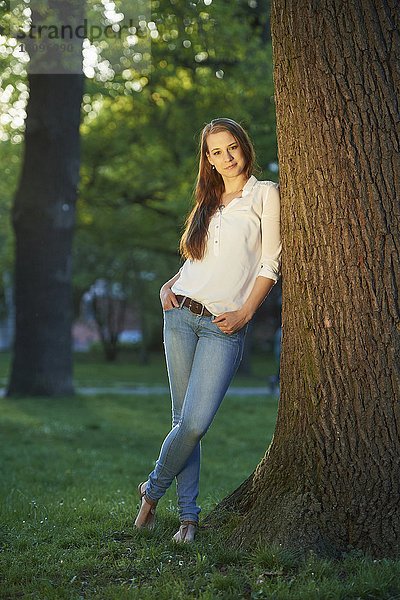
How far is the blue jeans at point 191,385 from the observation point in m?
3.88

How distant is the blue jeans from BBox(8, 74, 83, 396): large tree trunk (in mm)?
10073

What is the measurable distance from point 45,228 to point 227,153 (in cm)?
1013

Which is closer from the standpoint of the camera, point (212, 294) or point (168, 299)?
point (212, 294)

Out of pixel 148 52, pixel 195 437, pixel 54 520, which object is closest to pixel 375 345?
pixel 195 437

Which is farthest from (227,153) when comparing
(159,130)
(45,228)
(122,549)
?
(159,130)

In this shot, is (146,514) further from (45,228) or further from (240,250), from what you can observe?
(45,228)

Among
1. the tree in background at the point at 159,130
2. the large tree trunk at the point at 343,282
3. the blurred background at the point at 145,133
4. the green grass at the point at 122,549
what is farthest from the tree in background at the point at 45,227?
the large tree trunk at the point at 343,282

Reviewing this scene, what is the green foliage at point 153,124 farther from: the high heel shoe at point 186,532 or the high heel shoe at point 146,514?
the high heel shoe at point 186,532

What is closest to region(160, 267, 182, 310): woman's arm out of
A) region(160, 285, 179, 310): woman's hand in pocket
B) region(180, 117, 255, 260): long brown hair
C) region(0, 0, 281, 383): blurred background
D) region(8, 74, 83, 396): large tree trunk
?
region(160, 285, 179, 310): woman's hand in pocket

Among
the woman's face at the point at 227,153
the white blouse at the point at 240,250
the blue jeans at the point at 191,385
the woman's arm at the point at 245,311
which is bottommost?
the blue jeans at the point at 191,385

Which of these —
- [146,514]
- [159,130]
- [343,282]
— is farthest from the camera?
[159,130]

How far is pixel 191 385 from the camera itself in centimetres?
391

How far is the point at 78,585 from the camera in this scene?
3395 millimetres

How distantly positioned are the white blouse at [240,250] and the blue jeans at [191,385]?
165mm
